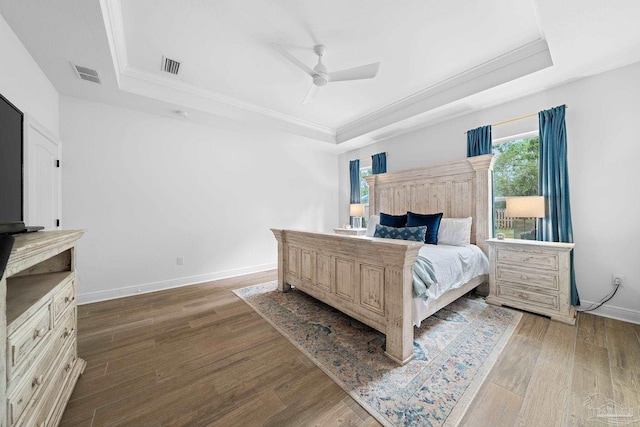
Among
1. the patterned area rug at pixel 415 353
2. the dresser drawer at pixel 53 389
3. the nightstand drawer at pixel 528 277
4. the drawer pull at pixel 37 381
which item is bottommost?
the patterned area rug at pixel 415 353

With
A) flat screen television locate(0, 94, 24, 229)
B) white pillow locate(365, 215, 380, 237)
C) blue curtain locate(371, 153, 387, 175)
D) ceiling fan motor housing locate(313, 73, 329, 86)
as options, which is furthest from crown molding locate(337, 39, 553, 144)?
flat screen television locate(0, 94, 24, 229)

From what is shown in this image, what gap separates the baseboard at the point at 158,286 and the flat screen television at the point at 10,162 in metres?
2.19

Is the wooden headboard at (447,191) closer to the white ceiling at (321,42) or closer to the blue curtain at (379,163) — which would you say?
the blue curtain at (379,163)

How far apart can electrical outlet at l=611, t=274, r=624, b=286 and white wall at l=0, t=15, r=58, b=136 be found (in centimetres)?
591

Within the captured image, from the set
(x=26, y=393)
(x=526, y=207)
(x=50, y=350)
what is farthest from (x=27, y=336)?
(x=526, y=207)

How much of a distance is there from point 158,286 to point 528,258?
495cm

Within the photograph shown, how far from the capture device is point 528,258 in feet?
8.88

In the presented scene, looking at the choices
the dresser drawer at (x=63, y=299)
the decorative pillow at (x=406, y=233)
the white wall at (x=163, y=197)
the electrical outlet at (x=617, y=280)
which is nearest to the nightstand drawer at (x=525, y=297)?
the electrical outlet at (x=617, y=280)

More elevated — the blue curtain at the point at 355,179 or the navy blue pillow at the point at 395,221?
the blue curtain at the point at 355,179

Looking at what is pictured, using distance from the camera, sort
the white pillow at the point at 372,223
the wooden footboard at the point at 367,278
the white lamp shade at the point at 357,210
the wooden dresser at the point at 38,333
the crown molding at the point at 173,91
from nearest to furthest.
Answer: the wooden dresser at the point at 38,333
the wooden footboard at the point at 367,278
the crown molding at the point at 173,91
the white pillow at the point at 372,223
the white lamp shade at the point at 357,210

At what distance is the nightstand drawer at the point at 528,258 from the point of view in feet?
8.39

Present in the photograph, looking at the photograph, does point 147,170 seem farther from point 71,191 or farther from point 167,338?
point 167,338

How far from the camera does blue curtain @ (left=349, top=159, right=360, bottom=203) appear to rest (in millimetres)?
5617

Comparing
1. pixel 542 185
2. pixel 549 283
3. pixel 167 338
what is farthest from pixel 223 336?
pixel 542 185
